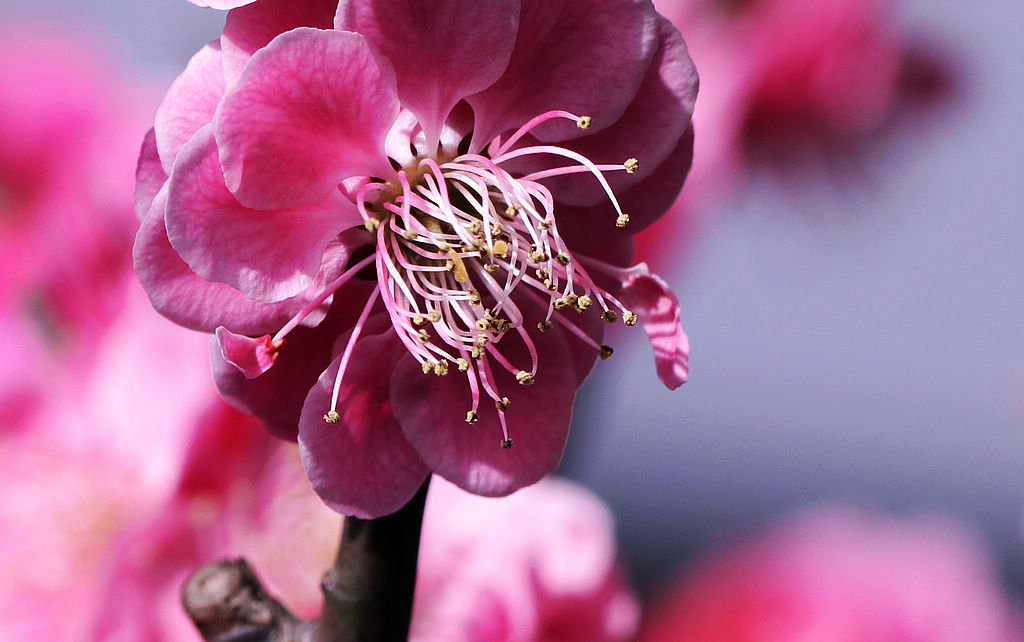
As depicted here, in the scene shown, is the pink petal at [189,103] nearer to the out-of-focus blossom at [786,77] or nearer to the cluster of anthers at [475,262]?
the cluster of anthers at [475,262]

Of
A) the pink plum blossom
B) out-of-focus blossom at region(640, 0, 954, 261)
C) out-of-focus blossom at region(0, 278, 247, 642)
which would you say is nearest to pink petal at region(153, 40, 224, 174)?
the pink plum blossom

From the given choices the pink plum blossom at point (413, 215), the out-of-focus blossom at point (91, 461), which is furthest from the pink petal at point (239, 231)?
the out-of-focus blossom at point (91, 461)

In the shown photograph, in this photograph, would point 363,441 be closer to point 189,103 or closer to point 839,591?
point 189,103

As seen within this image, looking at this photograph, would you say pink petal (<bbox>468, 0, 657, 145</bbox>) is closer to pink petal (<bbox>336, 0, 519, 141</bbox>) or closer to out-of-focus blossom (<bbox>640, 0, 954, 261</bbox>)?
pink petal (<bbox>336, 0, 519, 141</bbox>)

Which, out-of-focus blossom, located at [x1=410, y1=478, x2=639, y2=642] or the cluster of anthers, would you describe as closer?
the cluster of anthers

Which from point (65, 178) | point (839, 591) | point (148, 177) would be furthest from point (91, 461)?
point (839, 591)

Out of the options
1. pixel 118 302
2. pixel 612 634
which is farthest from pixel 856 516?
pixel 118 302
